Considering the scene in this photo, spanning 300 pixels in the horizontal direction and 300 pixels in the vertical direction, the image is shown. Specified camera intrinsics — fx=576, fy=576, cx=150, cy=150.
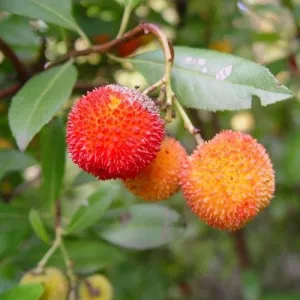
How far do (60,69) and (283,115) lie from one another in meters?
1.44

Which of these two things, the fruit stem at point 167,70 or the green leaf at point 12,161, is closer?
the fruit stem at point 167,70

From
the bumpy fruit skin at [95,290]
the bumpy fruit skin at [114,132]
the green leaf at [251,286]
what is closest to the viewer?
the bumpy fruit skin at [114,132]

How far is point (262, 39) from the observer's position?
183 cm

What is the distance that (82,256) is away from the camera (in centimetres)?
134

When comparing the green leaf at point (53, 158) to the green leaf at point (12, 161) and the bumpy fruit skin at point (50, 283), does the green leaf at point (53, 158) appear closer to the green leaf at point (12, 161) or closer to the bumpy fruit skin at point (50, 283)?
the green leaf at point (12, 161)

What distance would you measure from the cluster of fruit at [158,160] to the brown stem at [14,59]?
0.37 metres

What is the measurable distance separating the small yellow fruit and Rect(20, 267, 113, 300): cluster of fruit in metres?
0.79

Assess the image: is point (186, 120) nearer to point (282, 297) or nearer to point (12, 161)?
point (12, 161)

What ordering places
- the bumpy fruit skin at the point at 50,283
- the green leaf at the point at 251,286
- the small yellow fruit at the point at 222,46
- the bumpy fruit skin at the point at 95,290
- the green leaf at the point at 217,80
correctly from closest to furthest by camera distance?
1. the green leaf at the point at 217,80
2. the bumpy fruit skin at the point at 50,283
3. the bumpy fruit skin at the point at 95,290
4. the small yellow fruit at the point at 222,46
5. the green leaf at the point at 251,286

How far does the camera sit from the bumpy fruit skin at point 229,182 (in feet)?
2.96

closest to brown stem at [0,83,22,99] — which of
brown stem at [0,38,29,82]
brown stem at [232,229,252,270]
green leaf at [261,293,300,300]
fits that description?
brown stem at [0,38,29,82]

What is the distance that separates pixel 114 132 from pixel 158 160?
0.17 meters

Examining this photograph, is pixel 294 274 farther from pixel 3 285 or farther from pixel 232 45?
pixel 3 285

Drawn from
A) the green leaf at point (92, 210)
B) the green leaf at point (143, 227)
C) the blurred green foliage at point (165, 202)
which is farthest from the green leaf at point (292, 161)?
the green leaf at point (92, 210)
